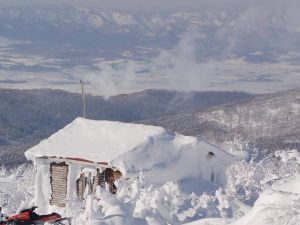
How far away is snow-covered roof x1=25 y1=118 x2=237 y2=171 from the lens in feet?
80.2

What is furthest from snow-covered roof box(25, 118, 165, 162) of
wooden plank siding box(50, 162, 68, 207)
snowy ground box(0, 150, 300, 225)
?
snowy ground box(0, 150, 300, 225)

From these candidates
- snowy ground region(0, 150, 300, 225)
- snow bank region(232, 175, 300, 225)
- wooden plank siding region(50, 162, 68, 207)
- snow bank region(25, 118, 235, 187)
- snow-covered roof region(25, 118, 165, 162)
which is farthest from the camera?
wooden plank siding region(50, 162, 68, 207)

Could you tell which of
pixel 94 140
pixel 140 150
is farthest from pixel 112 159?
pixel 94 140

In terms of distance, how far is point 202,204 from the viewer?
758 inches

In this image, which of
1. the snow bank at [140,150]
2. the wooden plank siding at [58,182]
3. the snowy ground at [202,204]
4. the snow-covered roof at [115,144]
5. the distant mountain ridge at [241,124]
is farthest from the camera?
the distant mountain ridge at [241,124]

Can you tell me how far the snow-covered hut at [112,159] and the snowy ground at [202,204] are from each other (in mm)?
964

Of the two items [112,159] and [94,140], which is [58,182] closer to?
[94,140]

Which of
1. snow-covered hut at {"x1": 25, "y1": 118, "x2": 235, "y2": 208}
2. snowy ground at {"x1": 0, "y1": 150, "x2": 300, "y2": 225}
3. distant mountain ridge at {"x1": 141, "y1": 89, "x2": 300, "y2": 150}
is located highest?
distant mountain ridge at {"x1": 141, "y1": 89, "x2": 300, "y2": 150}

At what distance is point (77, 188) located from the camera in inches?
985

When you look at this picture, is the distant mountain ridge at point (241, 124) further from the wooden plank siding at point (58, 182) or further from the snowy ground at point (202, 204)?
the snowy ground at point (202, 204)

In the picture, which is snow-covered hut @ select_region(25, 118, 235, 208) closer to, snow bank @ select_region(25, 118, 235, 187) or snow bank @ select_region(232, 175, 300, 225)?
snow bank @ select_region(25, 118, 235, 187)

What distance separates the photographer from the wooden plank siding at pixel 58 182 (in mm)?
25328

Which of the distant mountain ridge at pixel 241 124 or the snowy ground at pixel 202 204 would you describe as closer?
the snowy ground at pixel 202 204

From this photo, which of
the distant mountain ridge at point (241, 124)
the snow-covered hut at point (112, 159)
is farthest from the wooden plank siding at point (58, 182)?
the distant mountain ridge at point (241, 124)
